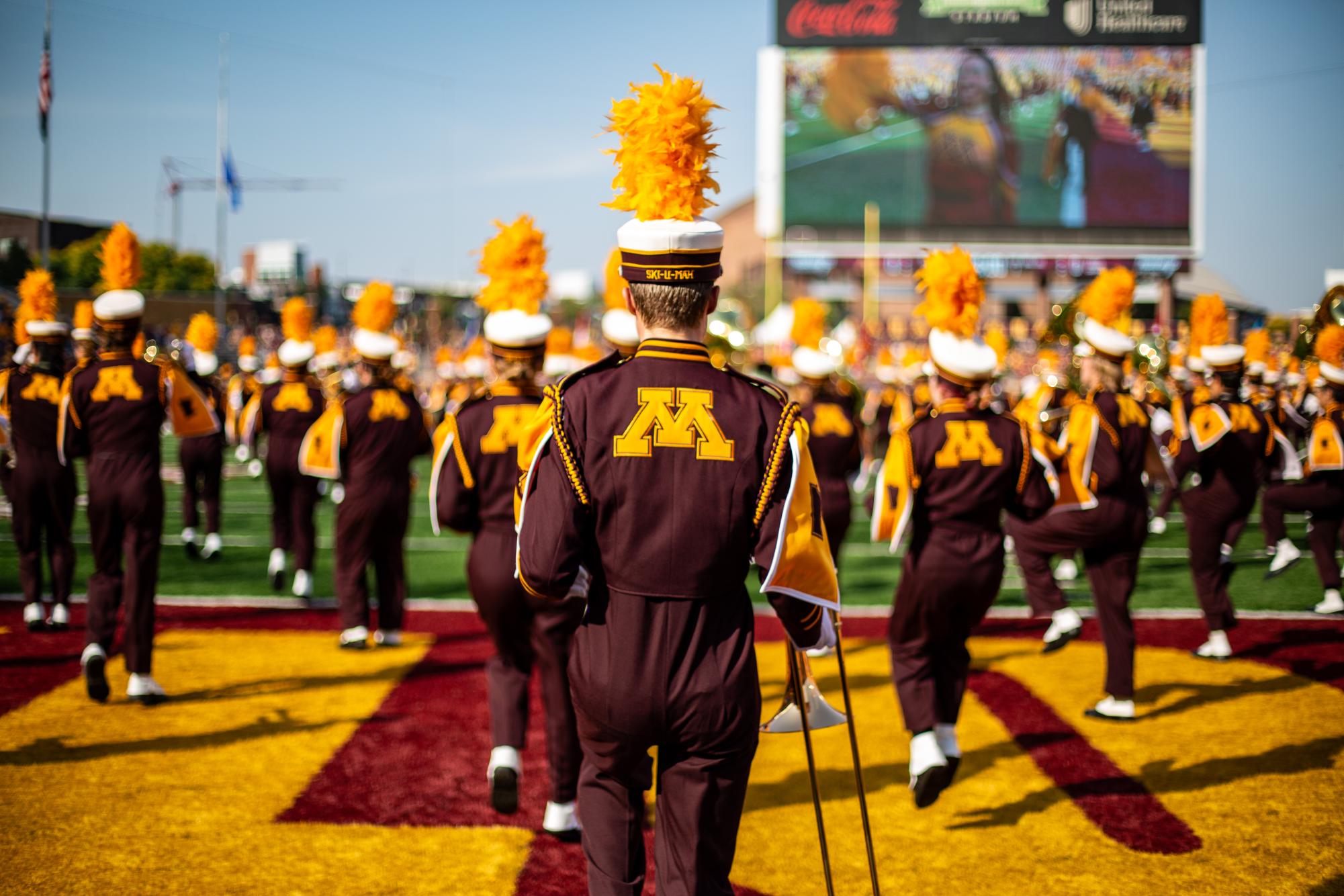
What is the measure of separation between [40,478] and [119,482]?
2.24 metres

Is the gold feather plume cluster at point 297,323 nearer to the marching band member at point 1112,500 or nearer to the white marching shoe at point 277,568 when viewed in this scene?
the white marching shoe at point 277,568

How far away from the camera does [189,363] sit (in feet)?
49.2

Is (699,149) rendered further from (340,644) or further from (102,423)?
(340,644)

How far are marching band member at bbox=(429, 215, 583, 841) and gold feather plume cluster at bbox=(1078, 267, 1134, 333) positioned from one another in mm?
3566

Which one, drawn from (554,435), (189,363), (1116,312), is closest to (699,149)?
(554,435)

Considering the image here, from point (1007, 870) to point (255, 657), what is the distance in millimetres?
5059

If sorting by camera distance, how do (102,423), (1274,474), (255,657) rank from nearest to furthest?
(102,423) < (255,657) < (1274,474)

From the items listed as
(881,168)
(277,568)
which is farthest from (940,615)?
(881,168)

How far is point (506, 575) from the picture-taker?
14.9 feet

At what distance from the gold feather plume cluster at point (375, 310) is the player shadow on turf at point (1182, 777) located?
5.30 metres

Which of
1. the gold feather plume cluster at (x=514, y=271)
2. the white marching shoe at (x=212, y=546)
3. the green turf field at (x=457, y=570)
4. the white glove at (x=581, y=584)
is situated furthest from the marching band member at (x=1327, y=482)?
the white marching shoe at (x=212, y=546)

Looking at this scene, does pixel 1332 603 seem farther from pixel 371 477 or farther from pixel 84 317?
pixel 84 317

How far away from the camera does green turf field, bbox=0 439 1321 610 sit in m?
9.86

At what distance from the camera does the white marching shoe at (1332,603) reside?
8917mm
